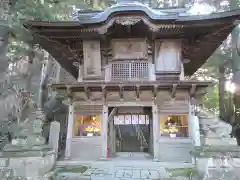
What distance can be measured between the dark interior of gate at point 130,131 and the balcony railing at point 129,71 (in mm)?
1968

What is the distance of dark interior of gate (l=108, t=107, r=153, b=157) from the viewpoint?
1063cm

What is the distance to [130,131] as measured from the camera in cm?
1148

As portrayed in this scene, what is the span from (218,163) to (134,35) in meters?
6.03

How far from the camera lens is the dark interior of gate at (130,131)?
34.9 feet

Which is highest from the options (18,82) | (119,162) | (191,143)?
(18,82)

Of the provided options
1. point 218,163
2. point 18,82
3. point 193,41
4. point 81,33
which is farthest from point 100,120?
point 18,82

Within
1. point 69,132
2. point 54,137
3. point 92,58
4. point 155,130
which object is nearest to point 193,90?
point 155,130

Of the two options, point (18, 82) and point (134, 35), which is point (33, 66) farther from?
point (134, 35)

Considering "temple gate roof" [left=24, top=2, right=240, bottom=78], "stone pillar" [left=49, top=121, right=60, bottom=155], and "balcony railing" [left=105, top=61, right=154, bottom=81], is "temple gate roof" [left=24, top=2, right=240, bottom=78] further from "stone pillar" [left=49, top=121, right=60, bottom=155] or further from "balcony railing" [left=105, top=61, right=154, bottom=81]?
"stone pillar" [left=49, top=121, right=60, bottom=155]

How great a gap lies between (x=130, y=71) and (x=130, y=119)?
2.64 metres

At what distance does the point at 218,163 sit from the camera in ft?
22.0

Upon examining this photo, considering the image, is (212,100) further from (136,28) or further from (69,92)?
(69,92)

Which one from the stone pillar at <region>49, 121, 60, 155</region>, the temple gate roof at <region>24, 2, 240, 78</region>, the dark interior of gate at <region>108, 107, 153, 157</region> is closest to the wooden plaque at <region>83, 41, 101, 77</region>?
the temple gate roof at <region>24, 2, 240, 78</region>

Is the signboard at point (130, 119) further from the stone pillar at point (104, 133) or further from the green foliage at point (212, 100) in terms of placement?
the green foliage at point (212, 100)
